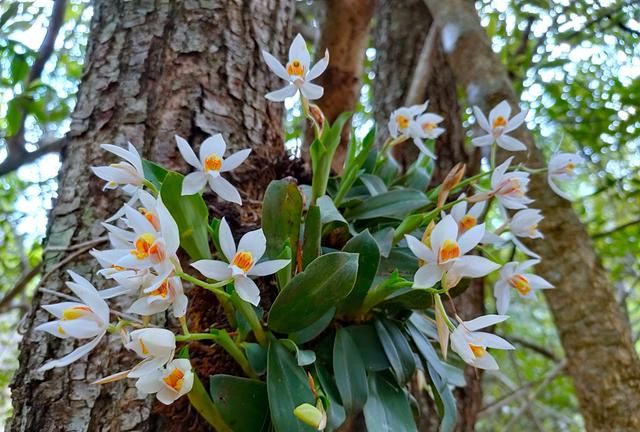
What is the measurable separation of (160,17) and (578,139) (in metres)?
1.39

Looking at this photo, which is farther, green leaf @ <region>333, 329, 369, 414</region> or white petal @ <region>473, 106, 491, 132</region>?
white petal @ <region>473, 106, 491, 132</region>

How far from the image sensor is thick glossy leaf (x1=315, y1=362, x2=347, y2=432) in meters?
0.63

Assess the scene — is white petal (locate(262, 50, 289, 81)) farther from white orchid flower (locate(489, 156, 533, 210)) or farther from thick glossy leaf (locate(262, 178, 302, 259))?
white orchid flower (locate(489, 156, 533, 210))

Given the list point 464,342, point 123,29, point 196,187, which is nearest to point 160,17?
point 123,29

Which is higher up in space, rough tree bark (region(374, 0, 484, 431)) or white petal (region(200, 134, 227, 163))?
rough tree bark (region(374, 0, 484, 431))

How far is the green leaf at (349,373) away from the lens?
0.66m

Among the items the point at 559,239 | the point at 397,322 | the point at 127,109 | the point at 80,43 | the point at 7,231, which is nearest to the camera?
the point at 397,322

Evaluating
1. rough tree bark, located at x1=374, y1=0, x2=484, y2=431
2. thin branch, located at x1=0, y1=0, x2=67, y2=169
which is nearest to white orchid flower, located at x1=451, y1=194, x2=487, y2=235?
rough tree bark, located at x1=374, y1=0, x2=484, y2=431

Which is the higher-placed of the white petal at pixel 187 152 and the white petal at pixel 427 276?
the white petal at pixel 187 152

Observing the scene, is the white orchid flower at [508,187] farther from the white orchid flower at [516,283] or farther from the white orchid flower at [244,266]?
the white orchid flower at [244,266]

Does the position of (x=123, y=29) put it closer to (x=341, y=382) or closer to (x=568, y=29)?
(x=341, y=382)

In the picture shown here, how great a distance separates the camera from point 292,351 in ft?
2.18

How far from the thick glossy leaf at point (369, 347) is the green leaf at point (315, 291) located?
0.41 ft

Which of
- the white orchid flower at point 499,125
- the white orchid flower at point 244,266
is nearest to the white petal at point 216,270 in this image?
the white orchid flower at point 244,266
